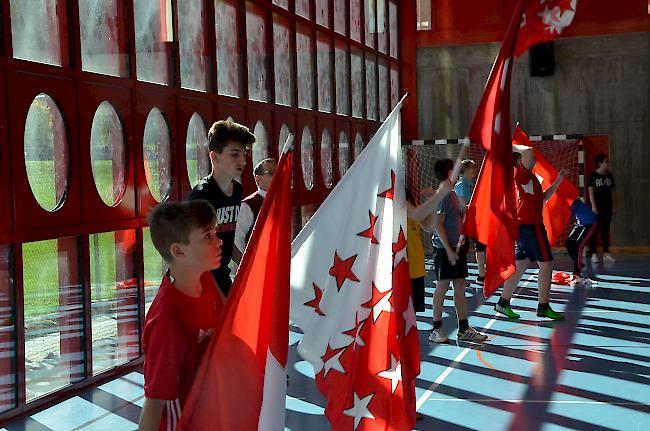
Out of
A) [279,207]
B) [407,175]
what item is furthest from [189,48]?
[407,175]

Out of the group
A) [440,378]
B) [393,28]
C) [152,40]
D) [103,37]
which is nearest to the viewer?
[440,378]

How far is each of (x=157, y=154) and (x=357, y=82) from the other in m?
8.18

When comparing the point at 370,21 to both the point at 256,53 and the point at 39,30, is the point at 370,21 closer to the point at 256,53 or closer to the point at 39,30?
the point at 256,53

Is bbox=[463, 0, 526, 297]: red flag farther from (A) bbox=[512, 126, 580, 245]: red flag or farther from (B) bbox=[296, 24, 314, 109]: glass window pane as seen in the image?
(B) bbox=[296, 24, 314, 109]: glass window pane

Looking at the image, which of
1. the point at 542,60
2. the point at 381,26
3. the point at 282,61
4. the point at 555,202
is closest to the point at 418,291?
the point at 555,202

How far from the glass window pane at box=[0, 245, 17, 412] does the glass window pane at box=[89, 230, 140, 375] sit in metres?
1.15

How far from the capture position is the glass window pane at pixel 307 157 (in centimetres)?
1441

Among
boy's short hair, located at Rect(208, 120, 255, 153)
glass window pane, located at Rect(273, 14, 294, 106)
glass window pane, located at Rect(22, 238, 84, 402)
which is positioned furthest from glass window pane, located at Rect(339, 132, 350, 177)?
boy's short hair, located at Rect(208, 120, 255, 153)

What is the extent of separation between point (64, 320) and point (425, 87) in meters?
12.9

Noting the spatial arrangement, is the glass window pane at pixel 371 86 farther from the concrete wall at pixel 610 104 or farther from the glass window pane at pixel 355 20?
the concrete wall at pixel 610 104

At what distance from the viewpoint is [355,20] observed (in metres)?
17.1

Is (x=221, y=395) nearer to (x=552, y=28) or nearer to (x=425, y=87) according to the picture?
(x=552, y=28)

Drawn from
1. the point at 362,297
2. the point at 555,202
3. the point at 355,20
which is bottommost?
the point at 362,297

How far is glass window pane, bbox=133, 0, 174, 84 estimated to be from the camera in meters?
9.16
